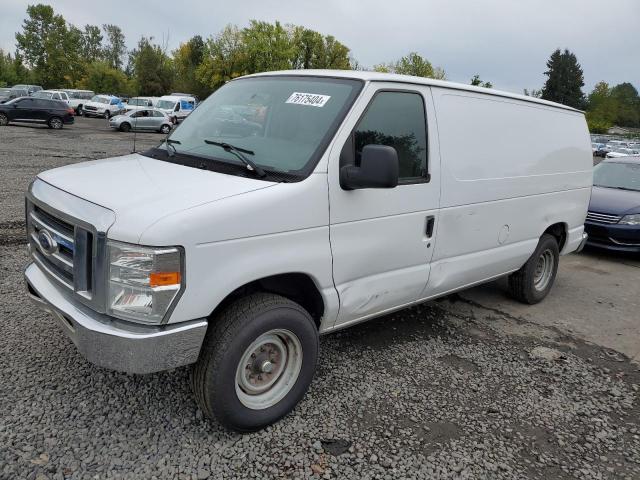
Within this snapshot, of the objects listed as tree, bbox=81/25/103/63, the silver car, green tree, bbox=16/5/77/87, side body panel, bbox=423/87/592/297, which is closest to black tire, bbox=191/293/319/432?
side body panel, bbox=423/87/592/297

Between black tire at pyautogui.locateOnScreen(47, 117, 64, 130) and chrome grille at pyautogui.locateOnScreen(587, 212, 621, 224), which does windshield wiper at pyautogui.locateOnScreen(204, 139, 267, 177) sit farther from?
black tire at pyautogui.locateOnScreen(47, 117, 64, 130)

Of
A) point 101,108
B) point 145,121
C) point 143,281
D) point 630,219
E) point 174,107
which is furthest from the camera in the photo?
point 101,108

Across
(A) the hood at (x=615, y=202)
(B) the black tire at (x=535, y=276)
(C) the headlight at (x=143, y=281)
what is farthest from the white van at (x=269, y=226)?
(A) the hood at (x=615, y=202)

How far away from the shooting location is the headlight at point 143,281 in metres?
2.45

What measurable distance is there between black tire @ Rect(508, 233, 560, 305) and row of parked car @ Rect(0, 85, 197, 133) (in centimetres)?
1619

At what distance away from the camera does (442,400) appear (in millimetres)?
3555

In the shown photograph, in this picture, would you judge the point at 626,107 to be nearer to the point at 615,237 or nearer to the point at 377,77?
the point at 615,237

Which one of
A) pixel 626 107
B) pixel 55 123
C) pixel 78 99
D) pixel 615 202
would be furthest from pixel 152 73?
pixel 626 107

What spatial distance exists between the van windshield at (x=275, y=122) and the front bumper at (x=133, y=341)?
1105 millimetres

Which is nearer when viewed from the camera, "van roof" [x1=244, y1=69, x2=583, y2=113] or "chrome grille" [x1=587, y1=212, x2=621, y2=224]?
"van roof" [x1=244, y1=69, x2=583, y2=113]

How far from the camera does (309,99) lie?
11.2 feet

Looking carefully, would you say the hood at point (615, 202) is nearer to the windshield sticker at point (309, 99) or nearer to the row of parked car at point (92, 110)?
the windshield sticker at point (309, 99)

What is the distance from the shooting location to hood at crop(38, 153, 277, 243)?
8.20 feet

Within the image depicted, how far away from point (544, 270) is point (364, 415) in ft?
11.1
